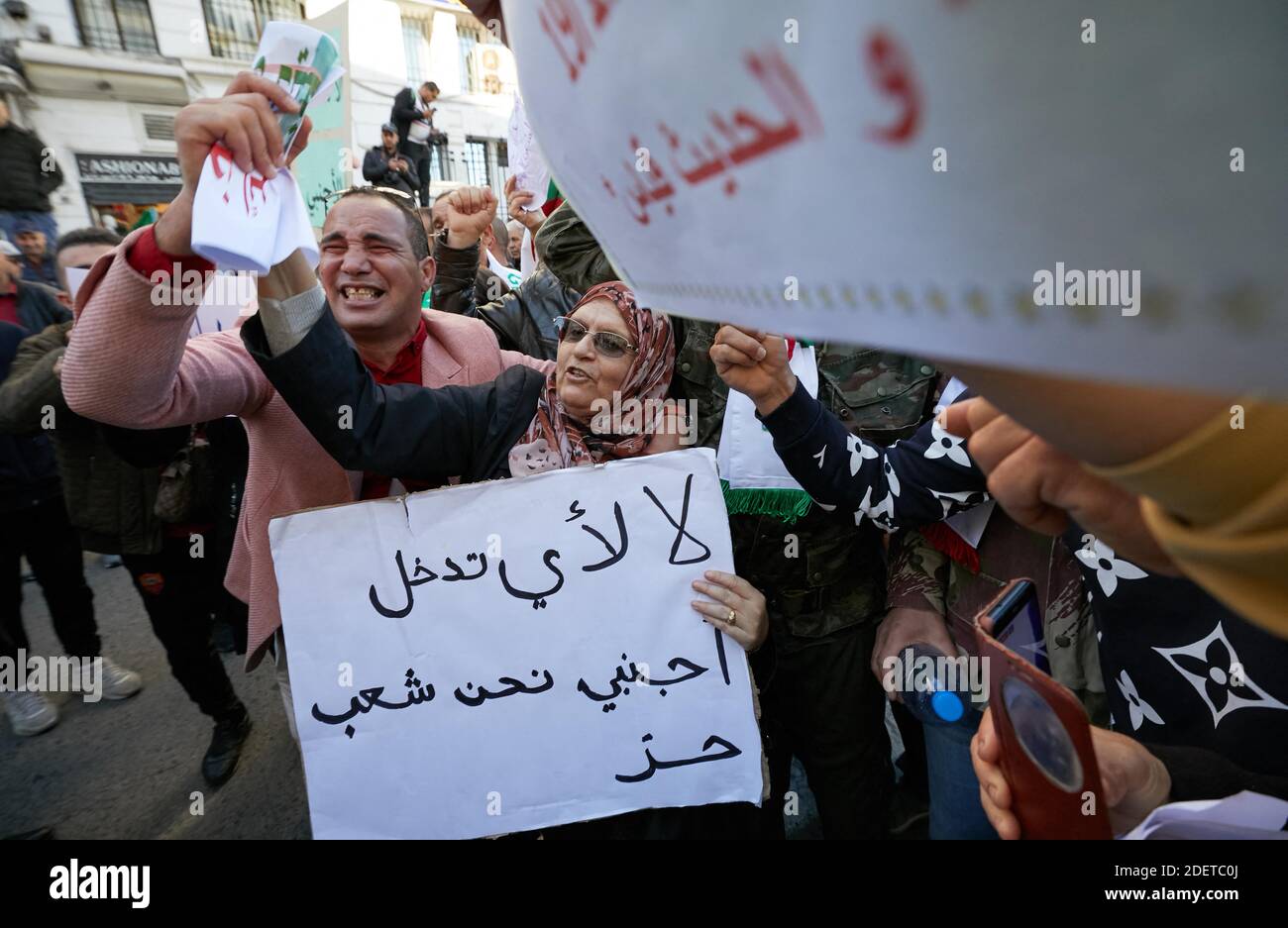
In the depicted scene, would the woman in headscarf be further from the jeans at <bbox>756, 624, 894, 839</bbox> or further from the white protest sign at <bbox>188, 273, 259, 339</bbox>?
the white protest sign at <bbox>188, 273, 259, 339</bbox>

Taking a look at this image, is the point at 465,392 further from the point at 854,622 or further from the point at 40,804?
the point at 40,804

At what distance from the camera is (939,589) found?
162 centimetres

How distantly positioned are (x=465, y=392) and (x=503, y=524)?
0.37 meters

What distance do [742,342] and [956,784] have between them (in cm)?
114

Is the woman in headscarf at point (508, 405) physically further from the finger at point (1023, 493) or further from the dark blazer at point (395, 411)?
the finger at point (1023, 493)

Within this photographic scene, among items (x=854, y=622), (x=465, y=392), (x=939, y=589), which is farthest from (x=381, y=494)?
(x=939, y=589)

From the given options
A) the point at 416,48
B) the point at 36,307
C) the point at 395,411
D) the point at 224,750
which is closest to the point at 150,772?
the point at 224,750

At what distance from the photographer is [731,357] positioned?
1266 mm

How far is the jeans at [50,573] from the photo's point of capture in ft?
9.23

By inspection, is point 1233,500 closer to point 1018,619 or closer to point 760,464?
point 1018,619

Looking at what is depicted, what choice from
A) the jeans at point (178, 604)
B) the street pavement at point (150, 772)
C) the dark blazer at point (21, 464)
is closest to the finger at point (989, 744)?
the street pavement at point (150, 772)

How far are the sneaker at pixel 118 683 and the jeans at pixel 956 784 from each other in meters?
3.56

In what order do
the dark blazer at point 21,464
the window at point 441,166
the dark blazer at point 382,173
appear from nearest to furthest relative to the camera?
1. the dark blazer at point 21,464
2. the dark blazer at point 382,173
3. the window at point 441,166

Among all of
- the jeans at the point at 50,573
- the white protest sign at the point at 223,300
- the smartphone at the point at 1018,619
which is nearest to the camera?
the smartphone at the point at 1018,619
